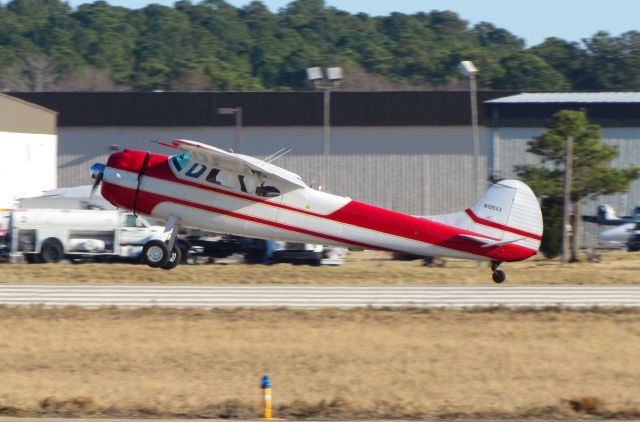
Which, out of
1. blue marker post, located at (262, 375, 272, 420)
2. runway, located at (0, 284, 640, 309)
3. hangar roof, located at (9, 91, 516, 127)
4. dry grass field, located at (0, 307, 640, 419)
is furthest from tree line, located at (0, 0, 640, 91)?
blue marker post, located at (262, 375, 272, 420)

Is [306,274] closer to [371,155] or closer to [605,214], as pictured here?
[605,214]

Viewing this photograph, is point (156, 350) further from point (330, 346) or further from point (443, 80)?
point (443, 80)

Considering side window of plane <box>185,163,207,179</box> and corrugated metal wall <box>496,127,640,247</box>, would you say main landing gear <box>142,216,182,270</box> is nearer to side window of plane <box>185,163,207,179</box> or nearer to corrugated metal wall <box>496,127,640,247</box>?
side window of plane <box>185,163,207,179</box>

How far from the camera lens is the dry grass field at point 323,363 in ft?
46.2

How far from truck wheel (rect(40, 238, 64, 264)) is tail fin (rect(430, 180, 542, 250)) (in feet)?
44.0

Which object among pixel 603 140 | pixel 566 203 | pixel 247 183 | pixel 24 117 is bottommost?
pixel 566 203

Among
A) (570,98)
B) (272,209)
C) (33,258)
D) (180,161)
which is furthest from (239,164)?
(570,98)

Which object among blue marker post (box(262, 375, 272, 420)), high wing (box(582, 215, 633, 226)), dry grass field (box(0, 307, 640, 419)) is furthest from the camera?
high wing (box(582, 215, 633, 226))

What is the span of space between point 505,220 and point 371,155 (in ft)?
96.0

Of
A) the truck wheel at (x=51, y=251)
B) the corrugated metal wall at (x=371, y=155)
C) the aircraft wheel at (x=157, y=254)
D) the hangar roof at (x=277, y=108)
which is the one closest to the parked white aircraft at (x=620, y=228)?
the corrugated metal wall at (x=371, y=155)

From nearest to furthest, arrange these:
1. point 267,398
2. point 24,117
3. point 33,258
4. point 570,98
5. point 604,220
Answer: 1. point 267,398
2. point 33,258
3. point 604,220
4. point 24,117
5. point 570,98

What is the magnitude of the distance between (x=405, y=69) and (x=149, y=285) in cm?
7737

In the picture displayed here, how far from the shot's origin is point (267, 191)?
2369cm

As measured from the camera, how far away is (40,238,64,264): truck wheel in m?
32.6
